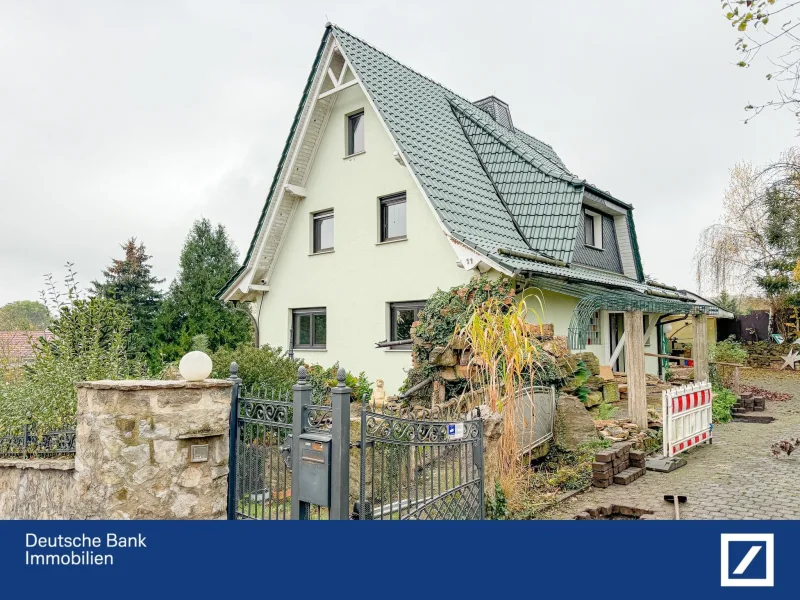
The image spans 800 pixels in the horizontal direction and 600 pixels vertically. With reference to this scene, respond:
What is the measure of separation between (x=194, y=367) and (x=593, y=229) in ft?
41.2

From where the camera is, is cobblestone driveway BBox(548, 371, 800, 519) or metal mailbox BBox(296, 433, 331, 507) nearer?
metal mailbox BBox(296, 433, 331, 507)

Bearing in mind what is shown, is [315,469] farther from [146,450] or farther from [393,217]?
[393,217]

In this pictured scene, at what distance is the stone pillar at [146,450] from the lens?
461 cm

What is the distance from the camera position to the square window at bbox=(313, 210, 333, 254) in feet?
47.2

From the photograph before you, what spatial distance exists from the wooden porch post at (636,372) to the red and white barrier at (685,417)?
0.41 meters

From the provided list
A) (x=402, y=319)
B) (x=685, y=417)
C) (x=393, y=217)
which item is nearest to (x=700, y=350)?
(x=685, y=417)

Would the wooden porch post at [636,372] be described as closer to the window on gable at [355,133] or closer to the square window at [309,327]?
the square window at [309,327]

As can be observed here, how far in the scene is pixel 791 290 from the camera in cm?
2486

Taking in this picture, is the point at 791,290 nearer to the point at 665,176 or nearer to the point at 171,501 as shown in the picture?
the point at 665,176

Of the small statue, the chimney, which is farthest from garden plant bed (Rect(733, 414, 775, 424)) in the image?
the chimney

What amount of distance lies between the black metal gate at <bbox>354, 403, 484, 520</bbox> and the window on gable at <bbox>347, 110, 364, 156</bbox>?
9.72m

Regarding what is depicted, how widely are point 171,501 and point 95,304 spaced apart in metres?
3.70

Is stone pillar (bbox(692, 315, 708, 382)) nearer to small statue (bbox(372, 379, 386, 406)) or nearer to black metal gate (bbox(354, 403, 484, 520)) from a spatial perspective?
small statue (bbox(372, 379, 386, 406))

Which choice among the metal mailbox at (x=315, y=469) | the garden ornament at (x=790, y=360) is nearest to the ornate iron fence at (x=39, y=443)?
the metal mailbox at (x=315, y=469)
